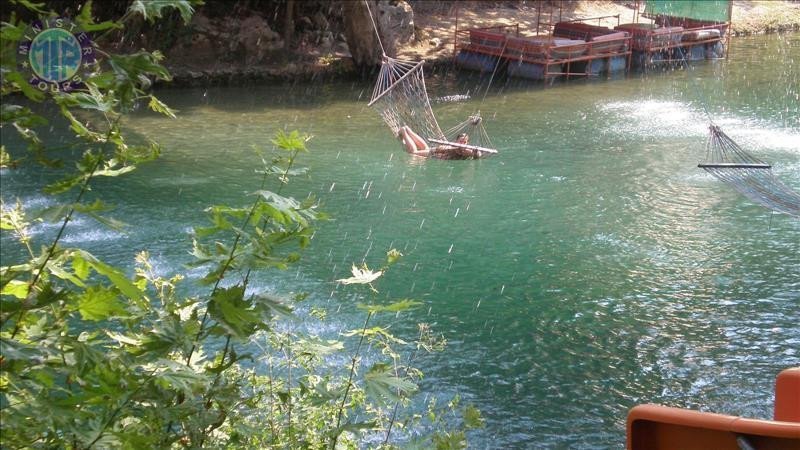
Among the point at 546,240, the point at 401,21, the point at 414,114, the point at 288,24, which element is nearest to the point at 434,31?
the point at 401,21

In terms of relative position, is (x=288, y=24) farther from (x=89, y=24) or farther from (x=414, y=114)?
(x=89, y=24)

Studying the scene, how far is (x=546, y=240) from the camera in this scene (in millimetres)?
9789

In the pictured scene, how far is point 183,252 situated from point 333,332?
2583 millimetres

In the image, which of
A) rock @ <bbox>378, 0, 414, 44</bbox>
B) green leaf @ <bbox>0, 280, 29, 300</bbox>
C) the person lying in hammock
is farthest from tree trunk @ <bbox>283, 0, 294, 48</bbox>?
green leaf @ <bbox>0, 280, 29, 300</bbox>

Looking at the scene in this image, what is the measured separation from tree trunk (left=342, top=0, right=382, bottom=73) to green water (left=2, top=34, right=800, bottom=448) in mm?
2350

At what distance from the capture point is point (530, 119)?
15750mm

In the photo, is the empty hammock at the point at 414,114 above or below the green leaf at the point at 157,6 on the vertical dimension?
below

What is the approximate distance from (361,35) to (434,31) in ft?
11.9

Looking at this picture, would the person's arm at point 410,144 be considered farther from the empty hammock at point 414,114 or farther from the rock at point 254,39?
the rock at point 254,39

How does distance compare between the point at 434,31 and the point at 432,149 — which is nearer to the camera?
the point at 432,149

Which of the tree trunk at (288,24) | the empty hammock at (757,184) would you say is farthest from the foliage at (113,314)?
the tree trunk at (288,24)

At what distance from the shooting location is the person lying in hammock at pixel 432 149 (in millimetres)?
12648

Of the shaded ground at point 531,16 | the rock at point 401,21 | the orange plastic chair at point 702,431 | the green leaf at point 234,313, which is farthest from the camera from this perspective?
the shaded ground at point 531,16

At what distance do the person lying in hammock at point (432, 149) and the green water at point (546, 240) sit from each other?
0.44 ft
